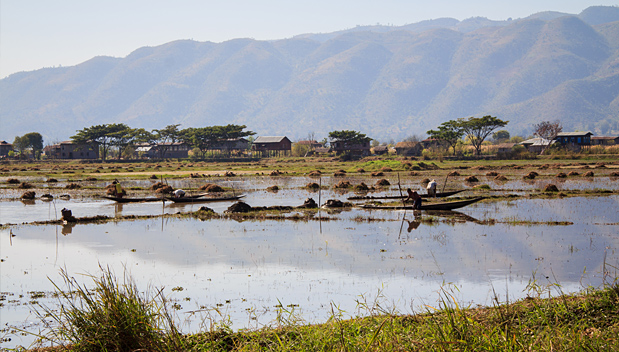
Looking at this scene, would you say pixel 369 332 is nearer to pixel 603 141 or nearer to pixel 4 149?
pixel 603 141

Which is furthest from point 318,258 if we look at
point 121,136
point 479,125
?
point 121,136

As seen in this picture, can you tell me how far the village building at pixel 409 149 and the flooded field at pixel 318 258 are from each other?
314 ft

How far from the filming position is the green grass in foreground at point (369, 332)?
21.8 ft

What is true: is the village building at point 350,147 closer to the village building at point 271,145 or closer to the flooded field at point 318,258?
the village building at point 271,145

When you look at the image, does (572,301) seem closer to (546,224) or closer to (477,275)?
(477,275)

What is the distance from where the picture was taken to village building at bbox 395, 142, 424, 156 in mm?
125500

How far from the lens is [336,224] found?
24.7m

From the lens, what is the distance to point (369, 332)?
8.09 m

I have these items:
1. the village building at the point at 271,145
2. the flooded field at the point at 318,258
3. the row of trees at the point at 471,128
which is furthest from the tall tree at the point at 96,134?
the flooded field at the point at 318,258

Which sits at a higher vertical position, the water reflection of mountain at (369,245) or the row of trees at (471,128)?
the row of trees at (471,128)

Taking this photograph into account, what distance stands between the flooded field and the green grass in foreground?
1.94ft

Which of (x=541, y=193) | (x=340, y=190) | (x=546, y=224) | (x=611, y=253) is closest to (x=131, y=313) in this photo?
(x=611, y=253)

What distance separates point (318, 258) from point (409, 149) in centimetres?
11217

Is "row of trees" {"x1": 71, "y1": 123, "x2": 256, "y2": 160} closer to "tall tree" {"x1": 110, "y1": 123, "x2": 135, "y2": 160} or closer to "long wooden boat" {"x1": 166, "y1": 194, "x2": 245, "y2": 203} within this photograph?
"tall tree" {"x1": 110, "y1": 123, "x2": 135, "y2": 160}
